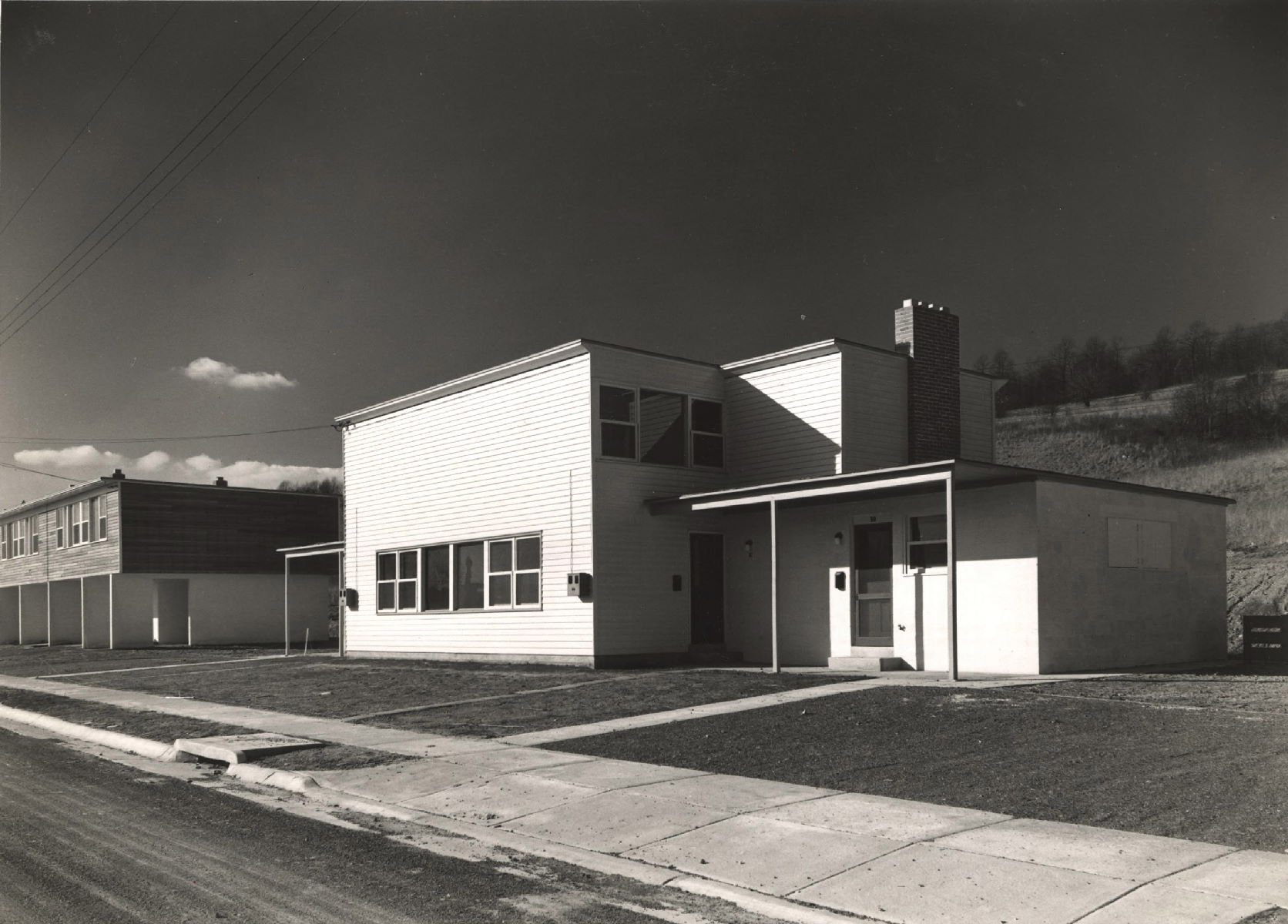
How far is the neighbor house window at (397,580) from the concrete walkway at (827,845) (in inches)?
594

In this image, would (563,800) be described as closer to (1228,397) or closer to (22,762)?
(22,762)

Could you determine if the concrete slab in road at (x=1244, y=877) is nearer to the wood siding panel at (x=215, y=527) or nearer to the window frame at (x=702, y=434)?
the window frame at (x=702, y=434)

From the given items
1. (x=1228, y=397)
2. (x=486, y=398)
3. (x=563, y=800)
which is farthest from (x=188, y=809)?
(x=1228, y=397)

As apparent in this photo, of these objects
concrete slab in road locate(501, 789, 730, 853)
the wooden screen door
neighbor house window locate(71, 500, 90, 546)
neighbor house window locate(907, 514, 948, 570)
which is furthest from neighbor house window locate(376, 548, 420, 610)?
neighbor house window locate(71, 500, 90, 546)

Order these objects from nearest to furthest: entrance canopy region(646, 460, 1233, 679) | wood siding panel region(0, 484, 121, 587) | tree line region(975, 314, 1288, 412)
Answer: entrance canopy region(646, 460, 1233, 679) < wood siding panel region(0, 484, 121, 587) < tree line region(975, 314, 1288, 412)

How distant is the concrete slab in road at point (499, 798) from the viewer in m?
8.62

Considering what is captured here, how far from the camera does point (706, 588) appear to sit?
2184 centimetres

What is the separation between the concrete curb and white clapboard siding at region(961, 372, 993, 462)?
1717cm

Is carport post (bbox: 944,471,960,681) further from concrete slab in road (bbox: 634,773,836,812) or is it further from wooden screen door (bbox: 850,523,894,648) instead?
concrete slab in road (bbox: 634,773,836,812)

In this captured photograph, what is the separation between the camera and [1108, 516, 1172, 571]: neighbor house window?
17594 mm

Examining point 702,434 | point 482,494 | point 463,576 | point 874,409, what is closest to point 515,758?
point 702,434

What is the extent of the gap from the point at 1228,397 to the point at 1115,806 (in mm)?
51538

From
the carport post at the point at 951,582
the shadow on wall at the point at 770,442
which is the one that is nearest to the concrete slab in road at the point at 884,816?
the carport post at the point at 951,582

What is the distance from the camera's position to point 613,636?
20.1m
